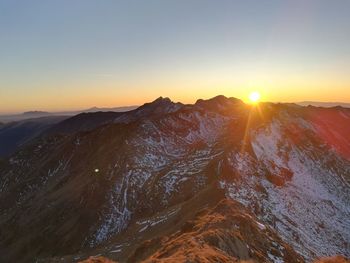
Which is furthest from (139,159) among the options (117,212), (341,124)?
(341,124)

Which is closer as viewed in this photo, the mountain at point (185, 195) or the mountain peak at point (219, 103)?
the mountain at point (185, 195)

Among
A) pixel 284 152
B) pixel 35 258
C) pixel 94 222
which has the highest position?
pixel 284 152

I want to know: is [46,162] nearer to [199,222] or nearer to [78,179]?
[78,179]

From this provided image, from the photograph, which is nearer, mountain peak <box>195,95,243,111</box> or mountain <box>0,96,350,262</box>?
mountain <box>0,96,350,262</box>

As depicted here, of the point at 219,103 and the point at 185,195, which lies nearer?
the point at 185,195

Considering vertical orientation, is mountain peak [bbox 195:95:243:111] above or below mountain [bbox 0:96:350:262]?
above

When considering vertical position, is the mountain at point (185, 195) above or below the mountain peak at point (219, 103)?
below

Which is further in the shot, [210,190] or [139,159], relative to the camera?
[139,159]

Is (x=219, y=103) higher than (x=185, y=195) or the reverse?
higher
